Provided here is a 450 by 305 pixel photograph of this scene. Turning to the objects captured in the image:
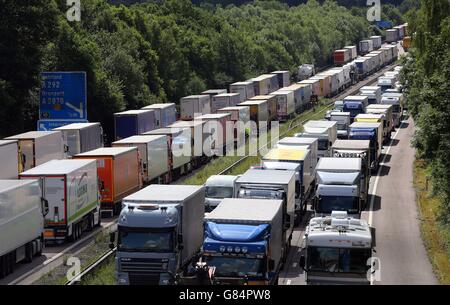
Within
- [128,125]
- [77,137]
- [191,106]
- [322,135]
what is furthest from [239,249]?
[191,106]

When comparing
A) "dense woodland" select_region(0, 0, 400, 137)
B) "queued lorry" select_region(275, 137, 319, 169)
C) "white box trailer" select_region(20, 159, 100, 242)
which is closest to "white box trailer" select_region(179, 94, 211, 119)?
"dense woodland" select_region(0, 0, 400, 137)

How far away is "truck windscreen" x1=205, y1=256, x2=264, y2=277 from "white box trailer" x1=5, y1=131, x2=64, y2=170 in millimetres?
21864

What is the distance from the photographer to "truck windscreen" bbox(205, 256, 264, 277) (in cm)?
2647

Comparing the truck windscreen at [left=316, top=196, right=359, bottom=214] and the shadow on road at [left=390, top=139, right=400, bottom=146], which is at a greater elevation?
the truck windscreen at [left=316, top=196, right=359, bottom=214]

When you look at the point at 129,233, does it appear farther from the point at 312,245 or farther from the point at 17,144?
the point at 17,144

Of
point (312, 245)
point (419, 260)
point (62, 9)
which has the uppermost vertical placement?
point (62, 9)

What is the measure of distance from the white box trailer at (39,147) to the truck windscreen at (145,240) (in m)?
18.5

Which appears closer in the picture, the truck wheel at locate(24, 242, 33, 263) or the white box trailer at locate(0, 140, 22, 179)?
the truck wheel at locate(24, 242, 33, 263)

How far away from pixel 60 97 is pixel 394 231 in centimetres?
2246

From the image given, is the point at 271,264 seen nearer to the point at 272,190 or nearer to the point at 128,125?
the point at 272,190

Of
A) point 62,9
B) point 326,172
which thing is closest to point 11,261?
point 326,172

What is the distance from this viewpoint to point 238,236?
2688 cm

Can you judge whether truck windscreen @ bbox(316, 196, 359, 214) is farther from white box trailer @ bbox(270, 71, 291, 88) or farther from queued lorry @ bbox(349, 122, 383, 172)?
white box trailer @ bbox(270, 71, 291, 88)

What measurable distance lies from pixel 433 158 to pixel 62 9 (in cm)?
4325
